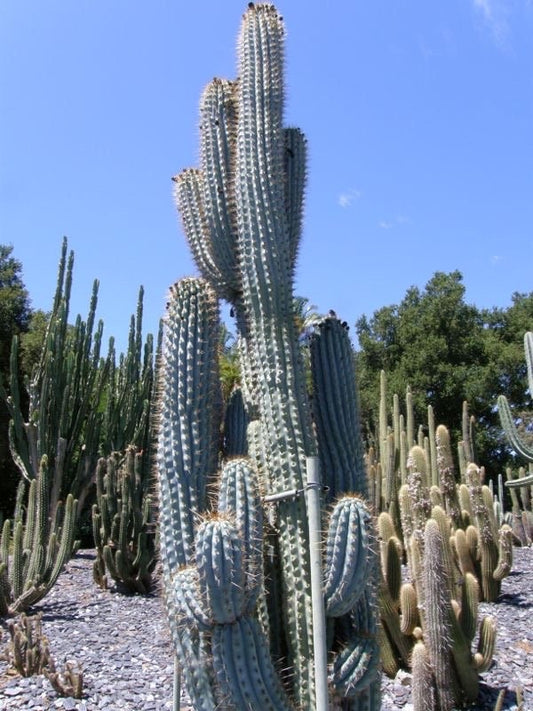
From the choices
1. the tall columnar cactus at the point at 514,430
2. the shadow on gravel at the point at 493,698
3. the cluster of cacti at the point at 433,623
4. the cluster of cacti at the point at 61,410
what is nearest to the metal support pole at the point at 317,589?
the cluster of cacti at the point at 433,623

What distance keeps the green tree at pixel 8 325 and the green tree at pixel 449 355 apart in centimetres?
1006

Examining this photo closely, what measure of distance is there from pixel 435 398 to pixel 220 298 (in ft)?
62.3

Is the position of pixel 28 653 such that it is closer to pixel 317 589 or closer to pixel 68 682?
pixel 68 682

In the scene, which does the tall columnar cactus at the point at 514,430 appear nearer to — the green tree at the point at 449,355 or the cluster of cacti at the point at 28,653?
the cluster of cacti at the point at 28,653

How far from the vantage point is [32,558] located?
278 inches

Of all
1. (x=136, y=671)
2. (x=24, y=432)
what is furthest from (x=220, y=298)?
(x=24, y=432)

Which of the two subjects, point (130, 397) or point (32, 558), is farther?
point (130, 397)

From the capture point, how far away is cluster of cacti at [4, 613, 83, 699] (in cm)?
445

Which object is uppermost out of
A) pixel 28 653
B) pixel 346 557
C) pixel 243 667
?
pixel 346 557

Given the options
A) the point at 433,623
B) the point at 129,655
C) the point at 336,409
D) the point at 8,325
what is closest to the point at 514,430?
the point at 433,623

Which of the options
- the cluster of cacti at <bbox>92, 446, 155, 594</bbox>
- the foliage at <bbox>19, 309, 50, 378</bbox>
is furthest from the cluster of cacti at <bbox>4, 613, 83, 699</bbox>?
the foliage at <bbox>19, 309, 50, 378</bbox>

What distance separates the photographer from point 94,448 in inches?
449

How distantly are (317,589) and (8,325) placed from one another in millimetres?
19038

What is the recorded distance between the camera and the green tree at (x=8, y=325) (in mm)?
16281
